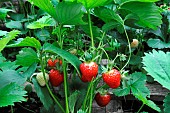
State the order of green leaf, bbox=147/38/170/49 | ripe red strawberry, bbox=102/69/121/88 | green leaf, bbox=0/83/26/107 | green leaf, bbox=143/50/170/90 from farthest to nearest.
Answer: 1. green leaf, bbox=147/38/170/49
2. green leaf, bbox=143/50/170/90
3. ripe red strawberry, bbox=102/69/121/88
4. green leaf, bbox=0/83/26/107

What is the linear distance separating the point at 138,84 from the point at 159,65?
→ 0.37 ft

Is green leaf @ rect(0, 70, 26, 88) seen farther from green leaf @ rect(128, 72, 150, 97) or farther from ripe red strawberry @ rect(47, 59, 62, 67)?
green leaf @ rect(128, 72, 150, 97)

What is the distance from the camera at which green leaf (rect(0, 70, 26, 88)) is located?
1.30 m

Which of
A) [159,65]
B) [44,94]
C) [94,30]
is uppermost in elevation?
[94,30]

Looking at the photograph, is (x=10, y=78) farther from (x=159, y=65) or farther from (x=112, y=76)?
(x=159, y=65)

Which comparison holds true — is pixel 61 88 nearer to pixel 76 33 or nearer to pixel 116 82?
pixel 76 33

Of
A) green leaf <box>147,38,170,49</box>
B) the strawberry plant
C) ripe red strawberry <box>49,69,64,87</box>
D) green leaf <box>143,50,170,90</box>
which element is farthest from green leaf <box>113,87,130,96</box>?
green leaf <box>147,38,170,49</box>

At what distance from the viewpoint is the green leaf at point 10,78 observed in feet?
4.28

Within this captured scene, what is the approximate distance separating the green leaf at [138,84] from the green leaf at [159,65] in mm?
74

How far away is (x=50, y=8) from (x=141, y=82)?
49cm

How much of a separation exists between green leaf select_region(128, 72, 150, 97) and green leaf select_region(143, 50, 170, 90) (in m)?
0.07

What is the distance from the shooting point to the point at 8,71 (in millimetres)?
1353

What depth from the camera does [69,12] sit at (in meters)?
1.17

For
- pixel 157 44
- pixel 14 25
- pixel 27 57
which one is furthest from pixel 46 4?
pixel 14 25
